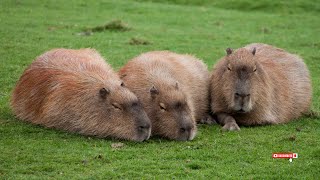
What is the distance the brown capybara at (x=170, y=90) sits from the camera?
8039 millimetres

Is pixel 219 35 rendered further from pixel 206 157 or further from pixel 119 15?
pixel 206 157

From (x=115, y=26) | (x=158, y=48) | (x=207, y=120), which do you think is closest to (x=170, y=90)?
(x=207, y=120)

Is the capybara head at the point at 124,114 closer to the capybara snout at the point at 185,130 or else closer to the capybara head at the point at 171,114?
the capybara head at the point at 171,114

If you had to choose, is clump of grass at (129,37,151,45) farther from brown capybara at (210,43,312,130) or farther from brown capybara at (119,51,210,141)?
brown capybara at (210,43,312,130)

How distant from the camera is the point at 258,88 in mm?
8852

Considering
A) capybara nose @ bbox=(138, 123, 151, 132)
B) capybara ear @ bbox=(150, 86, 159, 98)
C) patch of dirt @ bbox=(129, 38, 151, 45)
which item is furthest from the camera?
patch of dirt @ bbox=(129, 38, 151, 45)

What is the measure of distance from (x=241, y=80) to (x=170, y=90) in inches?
42.4

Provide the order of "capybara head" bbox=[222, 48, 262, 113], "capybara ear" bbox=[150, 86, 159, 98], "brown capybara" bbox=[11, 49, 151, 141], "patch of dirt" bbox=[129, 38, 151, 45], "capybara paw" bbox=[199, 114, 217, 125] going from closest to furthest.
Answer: "brown capybara" bbox=[11, 49, 151, 141] → "capybara ear" bbox=[150, 86, 159, 98] → "capybara head" bbox=[222, 48, 262, 113] → "capybara paw" bbox=[199, 114, 217, 125] → "patch of dirt" bbox=[129, 38, 151, 45]

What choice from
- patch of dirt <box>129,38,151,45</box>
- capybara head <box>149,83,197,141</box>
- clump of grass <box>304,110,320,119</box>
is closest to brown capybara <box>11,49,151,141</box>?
capybara head <box>149,83,197,141</box>

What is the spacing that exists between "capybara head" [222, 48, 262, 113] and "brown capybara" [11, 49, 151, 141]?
4.83 feet

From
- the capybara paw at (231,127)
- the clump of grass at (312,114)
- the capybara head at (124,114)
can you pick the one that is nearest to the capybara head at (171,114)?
the capybara head at (124,114)

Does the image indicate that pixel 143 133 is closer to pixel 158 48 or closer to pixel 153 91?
pixel 153 91

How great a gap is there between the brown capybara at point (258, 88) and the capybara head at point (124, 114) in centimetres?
151

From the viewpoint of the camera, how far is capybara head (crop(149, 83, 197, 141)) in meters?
7.99
